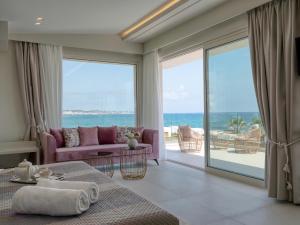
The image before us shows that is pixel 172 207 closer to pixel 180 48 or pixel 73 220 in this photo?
pixel 73 220

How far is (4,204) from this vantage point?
1709 mm

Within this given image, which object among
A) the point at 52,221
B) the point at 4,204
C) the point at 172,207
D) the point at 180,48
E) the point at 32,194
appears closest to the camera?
the point at 52,221

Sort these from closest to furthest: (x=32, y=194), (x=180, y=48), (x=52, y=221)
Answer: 1. (x=52, y=221)
2. (x=32, y=194)
3. (x=180, y=48)

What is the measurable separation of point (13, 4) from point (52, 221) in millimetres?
3706

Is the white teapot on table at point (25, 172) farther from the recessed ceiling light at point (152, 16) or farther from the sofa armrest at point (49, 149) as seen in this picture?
the recessed ceiling light at point (152, 16)

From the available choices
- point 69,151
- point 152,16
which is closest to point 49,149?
point 69,151

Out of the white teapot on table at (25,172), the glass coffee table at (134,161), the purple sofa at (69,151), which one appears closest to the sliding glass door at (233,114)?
the glass coffee table at (134,161)

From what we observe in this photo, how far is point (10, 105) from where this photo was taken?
221 inches

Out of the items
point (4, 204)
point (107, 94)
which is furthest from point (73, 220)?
point (107, 94)

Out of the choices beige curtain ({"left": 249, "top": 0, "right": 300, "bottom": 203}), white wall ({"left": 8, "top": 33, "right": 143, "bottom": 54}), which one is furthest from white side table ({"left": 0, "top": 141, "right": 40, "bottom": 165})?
beige curtain ({"left": 249, "top": 0, "right": 300, "bottom": 203})

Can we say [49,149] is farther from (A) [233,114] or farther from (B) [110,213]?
(B) [110,213]

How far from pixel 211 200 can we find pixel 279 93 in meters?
1.61

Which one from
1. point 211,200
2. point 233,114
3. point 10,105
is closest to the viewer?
point 211,200

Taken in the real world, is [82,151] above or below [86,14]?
below
